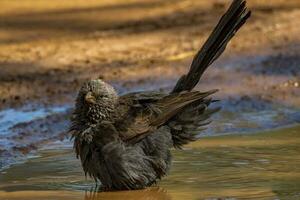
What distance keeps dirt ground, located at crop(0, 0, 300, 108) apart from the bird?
10.8ft

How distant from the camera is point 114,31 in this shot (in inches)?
547

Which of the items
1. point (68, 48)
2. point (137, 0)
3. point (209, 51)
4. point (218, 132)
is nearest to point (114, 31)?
point (68, 48)

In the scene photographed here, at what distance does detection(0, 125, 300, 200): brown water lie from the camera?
269 inches

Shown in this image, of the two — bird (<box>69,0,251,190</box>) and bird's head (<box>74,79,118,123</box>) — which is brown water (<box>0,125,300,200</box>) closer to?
bird (<box>69,0,251,190</box>)

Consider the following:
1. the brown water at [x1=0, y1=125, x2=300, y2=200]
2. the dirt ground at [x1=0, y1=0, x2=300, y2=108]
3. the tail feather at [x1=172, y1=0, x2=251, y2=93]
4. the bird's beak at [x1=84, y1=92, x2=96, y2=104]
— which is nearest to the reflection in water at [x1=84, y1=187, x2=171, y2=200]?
the brown water at [x1=0, y1=125, x2=300, y2=200]

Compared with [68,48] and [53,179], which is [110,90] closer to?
[53,179]

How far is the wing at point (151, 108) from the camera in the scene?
711cm

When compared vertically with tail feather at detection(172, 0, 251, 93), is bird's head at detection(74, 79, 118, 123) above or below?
below

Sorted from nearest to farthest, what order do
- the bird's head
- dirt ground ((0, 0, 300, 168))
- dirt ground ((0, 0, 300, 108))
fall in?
the bird's head, dirt ground ((0, 0, 300, 168)), dirt ground ((0, 0, 300, 108))

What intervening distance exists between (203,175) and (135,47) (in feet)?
19.0

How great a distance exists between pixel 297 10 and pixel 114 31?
2980mm

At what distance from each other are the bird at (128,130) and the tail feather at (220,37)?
1cm

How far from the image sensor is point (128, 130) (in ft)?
23.0

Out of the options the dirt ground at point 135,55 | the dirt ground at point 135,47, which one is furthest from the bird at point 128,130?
the dirt ground at point 135,47
